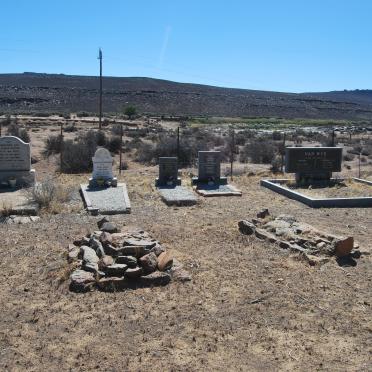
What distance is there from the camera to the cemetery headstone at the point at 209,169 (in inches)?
729

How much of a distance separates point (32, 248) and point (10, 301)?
8.25 ft

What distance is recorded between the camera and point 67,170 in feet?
72.1

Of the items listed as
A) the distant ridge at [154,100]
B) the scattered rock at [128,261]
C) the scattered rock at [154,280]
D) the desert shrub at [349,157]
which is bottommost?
the scattered rock at [154,280]

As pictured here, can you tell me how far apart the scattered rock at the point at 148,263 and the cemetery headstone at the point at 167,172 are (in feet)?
31.4

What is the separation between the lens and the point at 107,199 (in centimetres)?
1505

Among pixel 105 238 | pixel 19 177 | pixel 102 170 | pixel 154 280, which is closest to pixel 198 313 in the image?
pixel 154 280

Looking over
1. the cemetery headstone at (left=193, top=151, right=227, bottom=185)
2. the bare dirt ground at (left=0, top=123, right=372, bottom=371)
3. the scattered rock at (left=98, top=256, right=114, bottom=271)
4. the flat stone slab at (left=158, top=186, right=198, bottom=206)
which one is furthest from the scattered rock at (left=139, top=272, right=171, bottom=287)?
the cemetery headstone at (left=193, top=151, right=227, bottom=185)

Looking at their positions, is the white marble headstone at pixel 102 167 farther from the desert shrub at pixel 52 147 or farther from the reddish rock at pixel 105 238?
the desert shrub at pixel 52 147

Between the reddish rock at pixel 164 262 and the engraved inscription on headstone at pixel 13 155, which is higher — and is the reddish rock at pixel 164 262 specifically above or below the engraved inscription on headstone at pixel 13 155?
below

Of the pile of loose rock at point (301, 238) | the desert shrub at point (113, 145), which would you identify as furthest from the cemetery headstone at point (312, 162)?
the desert shrub at point (113, 145)

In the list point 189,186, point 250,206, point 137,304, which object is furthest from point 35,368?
point 189,186

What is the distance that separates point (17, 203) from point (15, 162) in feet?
10.4

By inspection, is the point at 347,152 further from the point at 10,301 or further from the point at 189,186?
the point at 10,301

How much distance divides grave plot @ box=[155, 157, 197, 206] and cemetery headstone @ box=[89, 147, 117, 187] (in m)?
1.60
